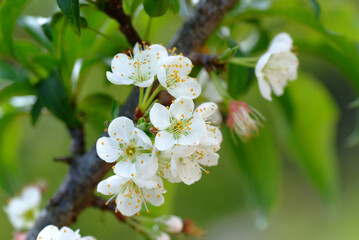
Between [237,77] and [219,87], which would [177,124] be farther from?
[237,77]

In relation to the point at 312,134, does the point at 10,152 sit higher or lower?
higher

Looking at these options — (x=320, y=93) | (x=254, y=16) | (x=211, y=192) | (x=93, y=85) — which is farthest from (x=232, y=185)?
(x=254, y=16)

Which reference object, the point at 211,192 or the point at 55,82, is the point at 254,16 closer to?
the point at 55,82

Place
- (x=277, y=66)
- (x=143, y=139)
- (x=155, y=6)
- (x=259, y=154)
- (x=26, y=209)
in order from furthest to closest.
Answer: (x=259, y=154) → (x=26, y=209) → (x=277, y=66) → (x=155, y=6) → (x=143, y=139)

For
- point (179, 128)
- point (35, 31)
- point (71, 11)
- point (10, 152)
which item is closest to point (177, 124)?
point (179, 128)

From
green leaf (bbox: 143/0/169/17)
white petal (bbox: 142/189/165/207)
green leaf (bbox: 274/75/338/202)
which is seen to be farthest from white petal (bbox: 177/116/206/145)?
green leaf (bbox: 274/75/338/202)

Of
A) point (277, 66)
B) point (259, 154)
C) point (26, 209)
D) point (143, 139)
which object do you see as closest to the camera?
point (143, 139)
